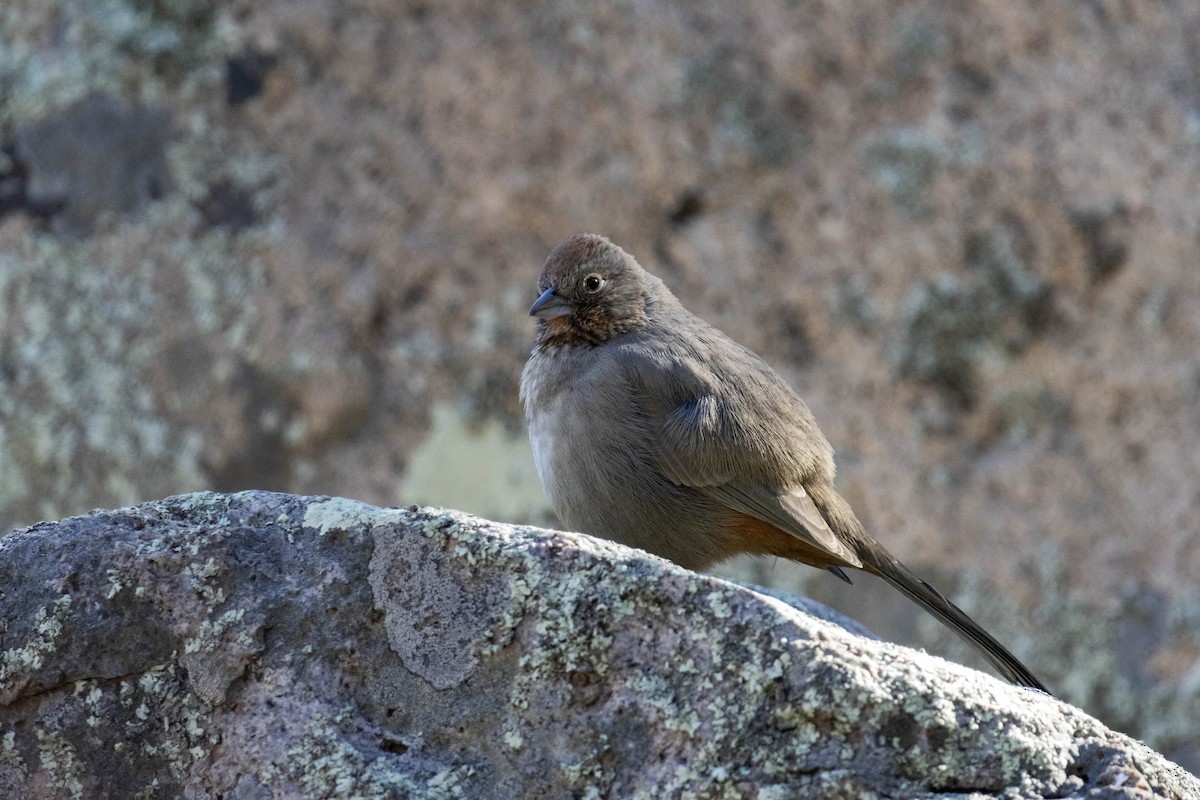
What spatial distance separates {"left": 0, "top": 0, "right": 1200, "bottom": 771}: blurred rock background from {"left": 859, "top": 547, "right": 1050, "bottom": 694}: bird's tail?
0.93 meters

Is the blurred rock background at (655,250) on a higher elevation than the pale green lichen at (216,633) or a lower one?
higher

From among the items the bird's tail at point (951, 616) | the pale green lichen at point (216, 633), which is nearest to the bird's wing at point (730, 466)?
the bird's tail at point (951, 616)

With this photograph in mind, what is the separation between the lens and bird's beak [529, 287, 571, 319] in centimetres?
403

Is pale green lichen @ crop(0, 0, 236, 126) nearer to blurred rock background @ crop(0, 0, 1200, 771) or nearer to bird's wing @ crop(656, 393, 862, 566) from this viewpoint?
blurred rock background @ crop(0, 0, 1200, 771)

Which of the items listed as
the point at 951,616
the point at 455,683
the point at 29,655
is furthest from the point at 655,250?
the point at 29,655

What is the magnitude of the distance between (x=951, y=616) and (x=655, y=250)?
6.35ft

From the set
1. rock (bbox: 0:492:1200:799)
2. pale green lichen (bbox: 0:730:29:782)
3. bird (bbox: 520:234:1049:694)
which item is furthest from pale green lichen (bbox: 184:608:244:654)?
bird (bbox: 520:234:1049:694)

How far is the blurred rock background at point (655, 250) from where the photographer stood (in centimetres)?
476

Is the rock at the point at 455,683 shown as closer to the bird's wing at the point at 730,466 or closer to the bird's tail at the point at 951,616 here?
the bird's tail at the point at 951,616

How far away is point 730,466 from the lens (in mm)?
3676

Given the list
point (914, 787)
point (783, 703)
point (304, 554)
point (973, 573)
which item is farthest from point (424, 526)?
point (973, 573)

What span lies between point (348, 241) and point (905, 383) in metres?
2.09

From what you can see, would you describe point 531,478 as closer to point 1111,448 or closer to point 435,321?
point 435,321

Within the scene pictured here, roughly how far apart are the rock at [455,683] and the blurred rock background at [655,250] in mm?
2634
